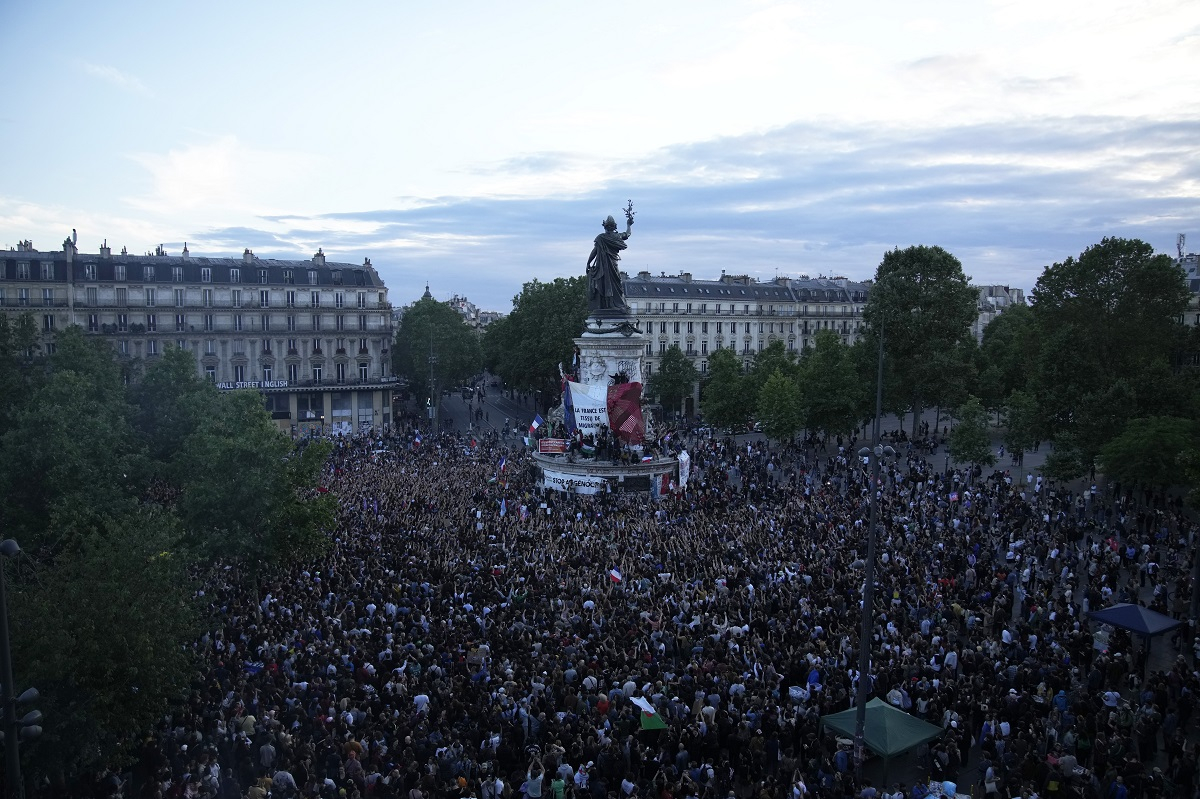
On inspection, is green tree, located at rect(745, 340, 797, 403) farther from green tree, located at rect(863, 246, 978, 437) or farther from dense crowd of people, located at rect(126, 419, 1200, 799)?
dense crowd of people, located at rect(126, 419, 1200, 799)

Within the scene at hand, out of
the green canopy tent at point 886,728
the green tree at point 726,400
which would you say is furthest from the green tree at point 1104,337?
the green canopy tent at point 886,728

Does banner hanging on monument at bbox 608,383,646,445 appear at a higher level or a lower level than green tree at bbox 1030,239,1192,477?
lower

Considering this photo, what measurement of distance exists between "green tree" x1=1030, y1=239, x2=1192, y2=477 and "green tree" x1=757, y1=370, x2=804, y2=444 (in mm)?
13876

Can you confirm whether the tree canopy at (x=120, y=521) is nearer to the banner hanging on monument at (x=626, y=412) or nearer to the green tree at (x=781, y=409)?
the banner hanging on monument at (x=626, y=412)

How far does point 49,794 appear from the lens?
1505 centimetres

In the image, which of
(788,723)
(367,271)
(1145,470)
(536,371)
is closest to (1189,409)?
(1145,470)

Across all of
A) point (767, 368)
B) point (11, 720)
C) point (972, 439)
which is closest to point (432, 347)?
point (767, 368)

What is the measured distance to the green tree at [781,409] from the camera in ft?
178

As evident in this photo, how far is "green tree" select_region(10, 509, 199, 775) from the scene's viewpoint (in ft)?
47.0

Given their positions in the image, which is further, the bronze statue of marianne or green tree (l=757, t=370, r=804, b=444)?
green tree (l=757, t=370, r=804, b=444)

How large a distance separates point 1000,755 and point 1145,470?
894 inches

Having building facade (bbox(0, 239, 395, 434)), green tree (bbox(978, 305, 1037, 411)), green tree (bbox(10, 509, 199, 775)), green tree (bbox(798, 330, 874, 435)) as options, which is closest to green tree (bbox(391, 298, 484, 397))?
building facade (bbox(0, 239, 395, 434))

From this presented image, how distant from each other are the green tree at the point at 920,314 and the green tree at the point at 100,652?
49.5 meters

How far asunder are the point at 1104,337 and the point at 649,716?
37.1 metres
